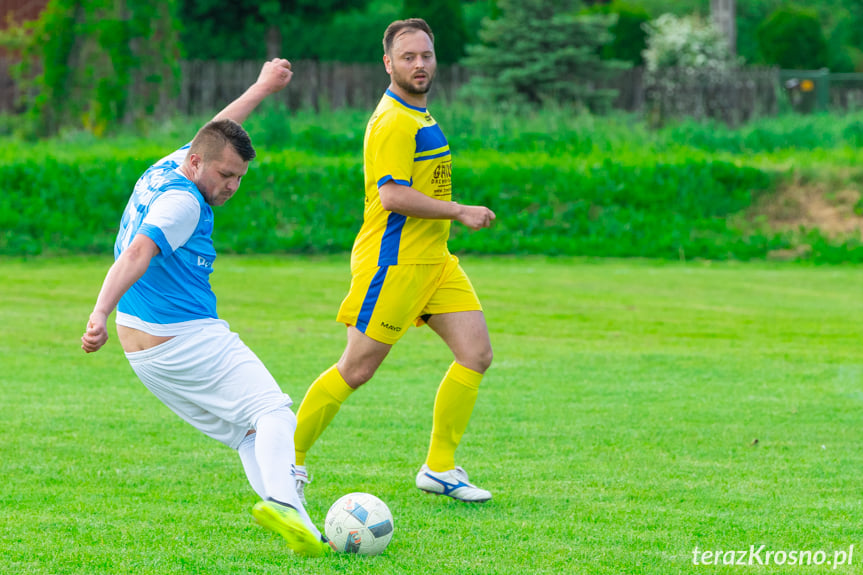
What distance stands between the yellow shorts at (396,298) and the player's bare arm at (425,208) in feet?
1.09

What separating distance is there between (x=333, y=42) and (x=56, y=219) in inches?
1021

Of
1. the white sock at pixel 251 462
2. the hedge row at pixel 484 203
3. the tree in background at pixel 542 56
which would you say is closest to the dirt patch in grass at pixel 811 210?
the hedge row at pixel 484 203

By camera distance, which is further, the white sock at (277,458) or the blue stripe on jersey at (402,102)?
the blue stripe on jersey at (402,102)

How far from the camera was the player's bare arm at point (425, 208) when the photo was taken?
17.5 feet

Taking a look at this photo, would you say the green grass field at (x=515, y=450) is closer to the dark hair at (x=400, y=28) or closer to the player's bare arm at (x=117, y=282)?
the player's bare arm at (x=117, y=282)

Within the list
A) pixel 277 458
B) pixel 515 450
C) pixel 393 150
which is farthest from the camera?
pixel 515 450

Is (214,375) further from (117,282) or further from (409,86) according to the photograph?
(409,86)

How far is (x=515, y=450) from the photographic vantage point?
7.03 metres

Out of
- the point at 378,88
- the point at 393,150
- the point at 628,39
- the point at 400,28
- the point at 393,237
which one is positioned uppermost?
the point at 628,39

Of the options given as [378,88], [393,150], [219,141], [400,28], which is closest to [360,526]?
[219,141]

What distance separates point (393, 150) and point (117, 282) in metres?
1.77

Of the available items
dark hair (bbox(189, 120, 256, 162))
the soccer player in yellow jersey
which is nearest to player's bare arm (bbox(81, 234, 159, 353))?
dark hair (bbox(189, 120, 256, 162))

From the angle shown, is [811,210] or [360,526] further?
[811,210]

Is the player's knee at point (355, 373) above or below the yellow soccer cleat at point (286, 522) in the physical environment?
above
